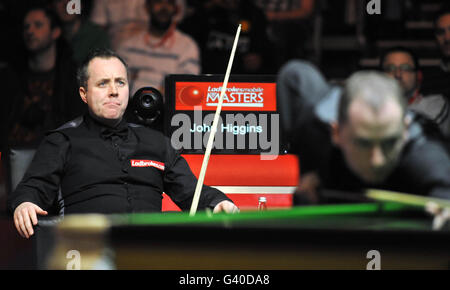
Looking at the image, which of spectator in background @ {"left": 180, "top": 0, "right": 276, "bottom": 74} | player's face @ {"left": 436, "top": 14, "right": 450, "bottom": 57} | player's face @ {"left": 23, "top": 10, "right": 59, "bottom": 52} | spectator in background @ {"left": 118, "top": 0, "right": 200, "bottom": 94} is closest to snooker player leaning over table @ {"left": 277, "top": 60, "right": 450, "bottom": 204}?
player's face @ {"left": 436, "top": 14, "right": 450, "bottom": 57}

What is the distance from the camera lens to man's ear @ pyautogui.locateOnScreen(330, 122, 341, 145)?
993mm

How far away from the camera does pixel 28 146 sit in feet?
6.32

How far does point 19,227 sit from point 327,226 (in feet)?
2.43

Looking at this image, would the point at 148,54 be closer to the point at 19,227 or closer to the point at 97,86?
the point at 97,86

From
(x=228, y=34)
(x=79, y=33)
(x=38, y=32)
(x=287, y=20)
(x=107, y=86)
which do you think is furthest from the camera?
(x=287, y=20)

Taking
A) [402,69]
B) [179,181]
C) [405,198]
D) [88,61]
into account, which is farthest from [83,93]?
[405,198]

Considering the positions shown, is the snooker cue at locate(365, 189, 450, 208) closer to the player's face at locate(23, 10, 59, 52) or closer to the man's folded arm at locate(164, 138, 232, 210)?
the man's folded arm at locate(164, 138, 232, 210)

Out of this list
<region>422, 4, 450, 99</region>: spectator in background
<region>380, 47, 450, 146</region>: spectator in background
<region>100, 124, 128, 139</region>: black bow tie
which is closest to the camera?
<region>380, 47, 450, 146</region>: spectator in background

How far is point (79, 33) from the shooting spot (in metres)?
2.41

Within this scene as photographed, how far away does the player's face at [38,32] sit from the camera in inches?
84.0

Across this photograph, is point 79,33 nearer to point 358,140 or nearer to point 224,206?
point 224,206

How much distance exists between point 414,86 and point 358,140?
0.23 m

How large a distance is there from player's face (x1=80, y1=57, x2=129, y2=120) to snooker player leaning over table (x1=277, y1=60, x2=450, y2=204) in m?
0.58

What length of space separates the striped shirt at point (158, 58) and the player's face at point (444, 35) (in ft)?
3.54
